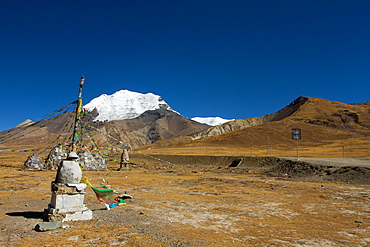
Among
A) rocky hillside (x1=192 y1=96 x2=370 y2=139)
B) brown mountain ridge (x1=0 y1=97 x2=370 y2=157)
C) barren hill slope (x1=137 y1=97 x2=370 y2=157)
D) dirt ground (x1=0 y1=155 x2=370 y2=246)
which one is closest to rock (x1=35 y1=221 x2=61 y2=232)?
dirt ground (x1=0 y1=155 x2=370 y2=246)

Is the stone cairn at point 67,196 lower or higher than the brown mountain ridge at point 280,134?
lower

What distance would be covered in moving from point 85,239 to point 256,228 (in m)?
4.84

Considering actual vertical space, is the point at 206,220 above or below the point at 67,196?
below

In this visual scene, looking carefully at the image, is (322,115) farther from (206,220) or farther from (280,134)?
(206,220)

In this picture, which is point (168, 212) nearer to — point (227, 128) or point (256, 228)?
point (256, 228)

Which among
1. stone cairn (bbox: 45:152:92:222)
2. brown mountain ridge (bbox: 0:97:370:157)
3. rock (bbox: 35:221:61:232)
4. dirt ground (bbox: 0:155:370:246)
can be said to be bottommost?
dirt ground (bbox: 0:155:370:246)

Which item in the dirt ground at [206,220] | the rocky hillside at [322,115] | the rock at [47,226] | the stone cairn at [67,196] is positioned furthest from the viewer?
the rocky hillside at [322,115]

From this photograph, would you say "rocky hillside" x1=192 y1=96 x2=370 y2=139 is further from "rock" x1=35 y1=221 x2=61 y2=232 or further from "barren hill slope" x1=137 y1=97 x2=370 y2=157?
"rock" x1=35 y1=221 x2=61 y2=232

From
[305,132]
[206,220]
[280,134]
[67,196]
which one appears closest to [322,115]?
[305,132]

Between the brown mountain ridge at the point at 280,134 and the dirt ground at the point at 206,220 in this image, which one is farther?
the brown mountain ridge at the point at 280,134

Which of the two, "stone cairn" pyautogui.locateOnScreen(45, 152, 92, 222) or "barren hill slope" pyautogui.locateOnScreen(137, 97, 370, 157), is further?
"barren hill slope" pyautogui.locateOnScreen(137, 97, 370, 157)

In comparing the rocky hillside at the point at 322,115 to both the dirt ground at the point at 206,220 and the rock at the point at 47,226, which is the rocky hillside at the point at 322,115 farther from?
the rock at the point at 47,226

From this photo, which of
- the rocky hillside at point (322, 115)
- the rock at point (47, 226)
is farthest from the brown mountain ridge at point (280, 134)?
the rock at point (47, 226)

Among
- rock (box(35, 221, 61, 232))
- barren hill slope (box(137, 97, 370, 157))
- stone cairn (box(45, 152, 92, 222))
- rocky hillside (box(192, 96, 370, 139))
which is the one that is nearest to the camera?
rock (box(35, 221, 61, 232))
